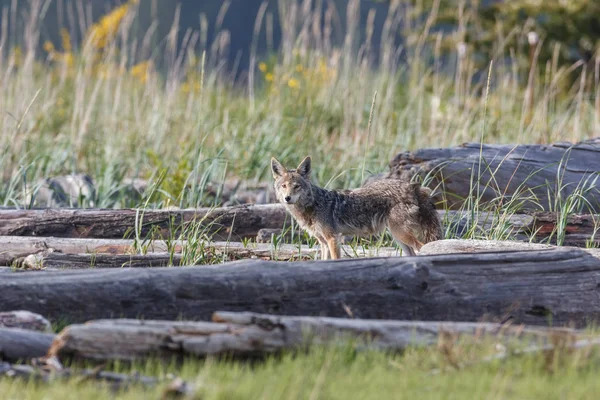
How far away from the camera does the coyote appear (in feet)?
21.1

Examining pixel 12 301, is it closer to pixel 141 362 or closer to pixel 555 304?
pixel 141 362

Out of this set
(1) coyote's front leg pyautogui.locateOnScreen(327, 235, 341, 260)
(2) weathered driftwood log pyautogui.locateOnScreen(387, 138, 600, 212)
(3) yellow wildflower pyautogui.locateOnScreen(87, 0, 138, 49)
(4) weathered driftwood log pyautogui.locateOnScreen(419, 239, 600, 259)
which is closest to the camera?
(4) weathered driftwood log pyautogui.locateOnScreen(419, 239, 600, 259)

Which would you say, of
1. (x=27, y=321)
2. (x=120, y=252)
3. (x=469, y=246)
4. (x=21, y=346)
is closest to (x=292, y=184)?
(x=120, y=252)

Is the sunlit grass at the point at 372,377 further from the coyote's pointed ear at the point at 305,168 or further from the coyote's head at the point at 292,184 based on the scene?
the coyote's pointed ear at the point at 305,168

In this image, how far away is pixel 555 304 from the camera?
14.8 ft

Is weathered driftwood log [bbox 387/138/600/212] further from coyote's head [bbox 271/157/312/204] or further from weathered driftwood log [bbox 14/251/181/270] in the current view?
weathered driftwood log [bbox 14/251/181/270]

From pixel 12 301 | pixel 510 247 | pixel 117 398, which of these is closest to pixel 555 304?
pixel 510 247

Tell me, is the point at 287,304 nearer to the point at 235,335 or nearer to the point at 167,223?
the point at 235,335

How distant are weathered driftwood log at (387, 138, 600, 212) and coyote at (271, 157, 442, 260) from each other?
48cm

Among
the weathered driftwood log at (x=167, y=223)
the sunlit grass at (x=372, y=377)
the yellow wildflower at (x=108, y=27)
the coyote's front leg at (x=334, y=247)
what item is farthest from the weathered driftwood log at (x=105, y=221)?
the yellow wildflower at (x=108, y=27)

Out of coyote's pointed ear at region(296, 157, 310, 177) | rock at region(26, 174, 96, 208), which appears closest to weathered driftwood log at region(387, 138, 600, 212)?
coyote's pointed ear at region(296, 157, 310, 177)

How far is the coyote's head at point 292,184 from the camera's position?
21.4ft

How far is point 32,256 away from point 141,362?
2.41 m

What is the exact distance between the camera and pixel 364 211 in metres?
6.62
